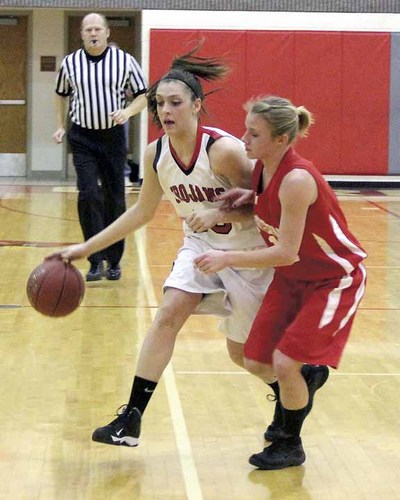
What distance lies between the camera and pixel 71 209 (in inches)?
456

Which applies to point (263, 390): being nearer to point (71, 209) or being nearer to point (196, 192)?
point (196, 192)

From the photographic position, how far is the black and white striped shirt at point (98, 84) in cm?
732

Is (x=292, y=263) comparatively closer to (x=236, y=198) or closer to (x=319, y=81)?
(x=236, y=198)

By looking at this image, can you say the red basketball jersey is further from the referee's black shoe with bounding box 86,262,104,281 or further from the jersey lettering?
the referee's black shoe with bounding box 86,262,104,281

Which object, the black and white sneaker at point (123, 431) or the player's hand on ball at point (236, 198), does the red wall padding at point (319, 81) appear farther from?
the black and white sneaker at point (123, 431)

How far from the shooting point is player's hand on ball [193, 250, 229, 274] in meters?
3.52

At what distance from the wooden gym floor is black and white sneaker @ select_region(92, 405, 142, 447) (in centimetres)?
9

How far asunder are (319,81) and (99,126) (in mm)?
7418

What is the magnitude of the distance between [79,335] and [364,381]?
1.67 m

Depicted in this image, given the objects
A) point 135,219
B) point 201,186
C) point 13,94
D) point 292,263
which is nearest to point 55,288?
point 135,219

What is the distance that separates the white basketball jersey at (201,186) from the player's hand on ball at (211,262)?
0.40 m

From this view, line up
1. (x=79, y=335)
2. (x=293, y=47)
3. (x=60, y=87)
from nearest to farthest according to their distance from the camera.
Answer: (x=79, y=335)
(x=60, y=87)
(x=293, y=47)

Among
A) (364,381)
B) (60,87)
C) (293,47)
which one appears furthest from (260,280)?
(293,47)

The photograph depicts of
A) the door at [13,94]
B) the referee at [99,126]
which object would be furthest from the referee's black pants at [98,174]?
the door at [13,94]
